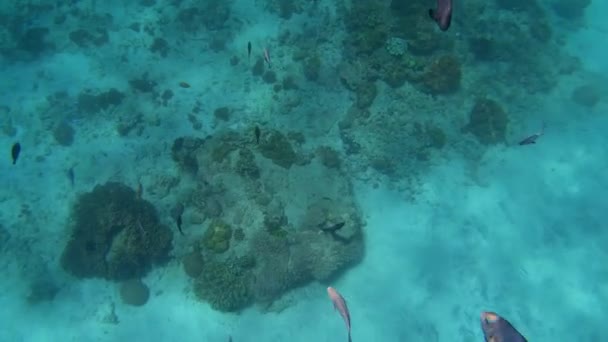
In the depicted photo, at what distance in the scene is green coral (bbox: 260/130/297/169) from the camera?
12.4 metres

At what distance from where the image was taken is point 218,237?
38.0 feet

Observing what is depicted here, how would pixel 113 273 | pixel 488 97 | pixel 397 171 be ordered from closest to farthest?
1. pixel 113 273
2. pixel 397 171
3. pixel 488 97

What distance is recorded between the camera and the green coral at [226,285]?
11375mm

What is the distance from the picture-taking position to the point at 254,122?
46.4 feet

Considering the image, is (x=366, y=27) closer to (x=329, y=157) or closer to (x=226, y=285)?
(x=329, y=157)

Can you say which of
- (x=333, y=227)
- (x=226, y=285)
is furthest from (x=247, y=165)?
(x=333, y=227)

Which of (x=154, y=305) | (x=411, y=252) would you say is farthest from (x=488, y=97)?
(x=154, y=305)

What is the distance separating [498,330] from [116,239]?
11.3 metres

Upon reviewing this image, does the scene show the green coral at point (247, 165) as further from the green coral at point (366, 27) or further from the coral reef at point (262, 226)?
the green coral at point (366, 27)

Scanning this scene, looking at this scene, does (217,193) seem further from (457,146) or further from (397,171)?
(457,146)

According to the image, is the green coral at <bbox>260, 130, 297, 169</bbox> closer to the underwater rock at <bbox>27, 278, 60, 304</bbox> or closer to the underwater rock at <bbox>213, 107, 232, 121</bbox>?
the underwater rock at <bbox>213, 107, 232, 121</bbox>

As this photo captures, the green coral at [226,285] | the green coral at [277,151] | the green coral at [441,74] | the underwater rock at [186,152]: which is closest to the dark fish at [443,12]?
the green coral at [277,151]

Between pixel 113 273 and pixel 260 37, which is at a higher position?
pixel 260 37

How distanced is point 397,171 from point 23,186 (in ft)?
45.5
